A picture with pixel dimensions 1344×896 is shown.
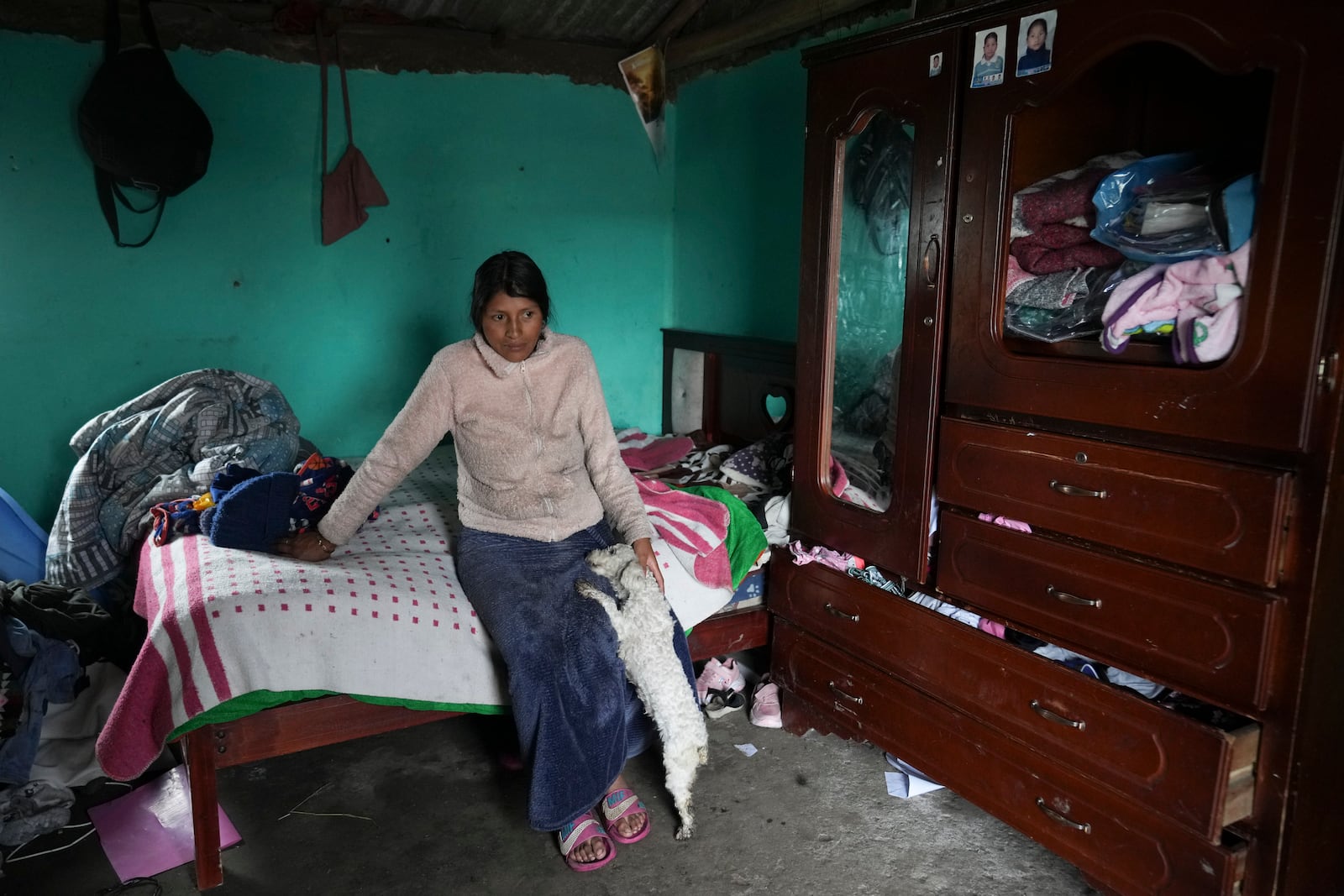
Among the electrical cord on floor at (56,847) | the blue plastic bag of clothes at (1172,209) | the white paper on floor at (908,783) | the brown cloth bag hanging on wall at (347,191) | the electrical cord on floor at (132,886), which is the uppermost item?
the brown cloth bag hanging on wall at (347,191)

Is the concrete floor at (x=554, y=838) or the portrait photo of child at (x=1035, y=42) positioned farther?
the concrete floor at (x=554, y=838)

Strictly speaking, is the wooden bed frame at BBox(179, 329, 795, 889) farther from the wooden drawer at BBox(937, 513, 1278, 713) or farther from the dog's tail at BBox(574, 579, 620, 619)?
the wooden drawer at BBox(937, 513, 1278, 713)

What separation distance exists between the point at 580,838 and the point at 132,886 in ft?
3.20

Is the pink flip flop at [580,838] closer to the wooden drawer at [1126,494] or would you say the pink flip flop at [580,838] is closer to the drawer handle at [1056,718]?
the drawer handle at [1056,718]

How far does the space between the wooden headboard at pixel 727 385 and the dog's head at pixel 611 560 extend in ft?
3.65

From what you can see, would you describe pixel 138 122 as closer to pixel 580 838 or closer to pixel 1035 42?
pixel 580 838

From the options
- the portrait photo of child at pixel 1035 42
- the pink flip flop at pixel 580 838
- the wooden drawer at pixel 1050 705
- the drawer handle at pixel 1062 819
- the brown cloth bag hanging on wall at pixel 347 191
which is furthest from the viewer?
the brown cloth bag hanging on wall at pixel 347 191

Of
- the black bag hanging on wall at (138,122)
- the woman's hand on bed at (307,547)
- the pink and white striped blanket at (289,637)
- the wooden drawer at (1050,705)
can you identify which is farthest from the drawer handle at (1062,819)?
the black bag hanging on wall at (138,122)

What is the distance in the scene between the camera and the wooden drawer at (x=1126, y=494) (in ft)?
4.88

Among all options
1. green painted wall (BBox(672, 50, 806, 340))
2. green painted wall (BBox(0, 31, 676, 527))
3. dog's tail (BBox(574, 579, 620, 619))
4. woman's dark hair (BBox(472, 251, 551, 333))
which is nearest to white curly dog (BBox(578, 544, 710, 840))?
dog's tail (BBox(574, 579, 620, 619))

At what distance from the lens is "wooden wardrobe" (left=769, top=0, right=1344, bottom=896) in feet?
4.69

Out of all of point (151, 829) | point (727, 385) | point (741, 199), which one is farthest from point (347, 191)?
point (151, 829)

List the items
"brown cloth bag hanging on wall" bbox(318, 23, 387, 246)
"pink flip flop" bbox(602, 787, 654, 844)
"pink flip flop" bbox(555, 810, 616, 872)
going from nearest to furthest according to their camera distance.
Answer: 1. "pink flip flop" bbox(555, 810, 616, 872)
2. "pink flip flop" bbox(602, 787, 654, 844)
3. "brown cloth bag hanging on wall" bbox(318, 23, 387, 246)

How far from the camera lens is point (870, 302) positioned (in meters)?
2.22
